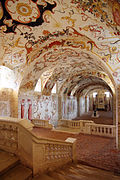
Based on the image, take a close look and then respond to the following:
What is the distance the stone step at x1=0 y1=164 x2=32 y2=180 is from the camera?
8.77 ft

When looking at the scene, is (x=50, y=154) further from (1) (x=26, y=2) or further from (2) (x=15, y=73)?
(2) (x=15, y=73)

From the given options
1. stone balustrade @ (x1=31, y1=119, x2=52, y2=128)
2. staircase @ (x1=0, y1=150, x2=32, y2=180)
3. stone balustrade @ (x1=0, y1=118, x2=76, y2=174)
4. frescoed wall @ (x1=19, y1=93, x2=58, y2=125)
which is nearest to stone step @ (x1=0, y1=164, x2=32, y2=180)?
staircase @ (x1=0, y1=150, x2=32, y2=180)

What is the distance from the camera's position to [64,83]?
15516 millimetres

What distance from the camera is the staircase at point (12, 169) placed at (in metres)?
2.70

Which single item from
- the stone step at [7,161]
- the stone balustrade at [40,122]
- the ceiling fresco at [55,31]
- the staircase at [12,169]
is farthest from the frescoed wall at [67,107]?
the staircase at [12,169]

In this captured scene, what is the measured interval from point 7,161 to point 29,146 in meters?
0.71

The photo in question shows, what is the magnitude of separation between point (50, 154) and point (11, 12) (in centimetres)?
520

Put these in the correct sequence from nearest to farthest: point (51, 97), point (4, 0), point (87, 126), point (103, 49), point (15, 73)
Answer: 1. point (4, 0)
2. point (103, 49)
3. point (15, 73)
4. point (87, 126)
5. point (51, 97)

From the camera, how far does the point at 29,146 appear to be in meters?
3.05

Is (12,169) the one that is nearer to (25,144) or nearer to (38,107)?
(25,144)

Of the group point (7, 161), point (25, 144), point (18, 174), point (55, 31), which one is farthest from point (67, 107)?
point (18, 174)

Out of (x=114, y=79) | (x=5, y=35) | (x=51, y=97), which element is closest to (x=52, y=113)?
(x=51, y=97)

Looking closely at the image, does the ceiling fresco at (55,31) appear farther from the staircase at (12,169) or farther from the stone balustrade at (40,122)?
the staircase at (12,169)

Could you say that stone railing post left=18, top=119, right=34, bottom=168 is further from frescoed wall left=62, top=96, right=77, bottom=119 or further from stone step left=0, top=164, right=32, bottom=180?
frescoed wall left=62, top=96, right=77, bottom=119
